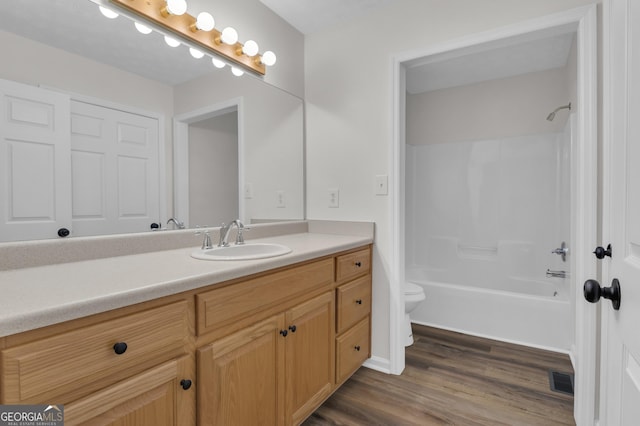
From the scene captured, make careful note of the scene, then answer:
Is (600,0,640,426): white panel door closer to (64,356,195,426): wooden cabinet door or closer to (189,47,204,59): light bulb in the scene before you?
(64,356,195,426): wooden cabinet door

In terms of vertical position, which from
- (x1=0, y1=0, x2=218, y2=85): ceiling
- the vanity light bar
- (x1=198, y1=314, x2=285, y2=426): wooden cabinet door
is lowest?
(x1=198, y1=314, x2=285, y2=426): wooden cabinet door

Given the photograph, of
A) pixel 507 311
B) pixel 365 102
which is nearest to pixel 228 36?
pixel 365 102

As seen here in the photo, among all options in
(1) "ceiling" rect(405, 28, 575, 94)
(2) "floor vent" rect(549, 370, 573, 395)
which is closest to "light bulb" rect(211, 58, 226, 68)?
(1) "ceiling" rect(405, 28, 575, 94)

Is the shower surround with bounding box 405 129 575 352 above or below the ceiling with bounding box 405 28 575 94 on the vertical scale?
below

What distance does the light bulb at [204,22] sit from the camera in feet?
5.07

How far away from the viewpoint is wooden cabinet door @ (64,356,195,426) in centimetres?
75

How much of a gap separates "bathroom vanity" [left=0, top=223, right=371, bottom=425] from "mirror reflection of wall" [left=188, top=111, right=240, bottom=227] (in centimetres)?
27

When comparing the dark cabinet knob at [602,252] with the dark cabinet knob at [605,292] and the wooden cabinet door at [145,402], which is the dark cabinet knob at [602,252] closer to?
the dark cabinet knob at [605,292]

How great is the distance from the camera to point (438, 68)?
2.85m

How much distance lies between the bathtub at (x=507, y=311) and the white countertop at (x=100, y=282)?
5.93ft

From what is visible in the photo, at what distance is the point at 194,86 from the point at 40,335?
4.37 ft

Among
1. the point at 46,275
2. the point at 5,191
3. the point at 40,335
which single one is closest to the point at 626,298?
the point at 40,335

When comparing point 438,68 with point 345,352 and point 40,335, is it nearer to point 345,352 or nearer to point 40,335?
point 345,352

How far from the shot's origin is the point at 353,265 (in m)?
1.84
